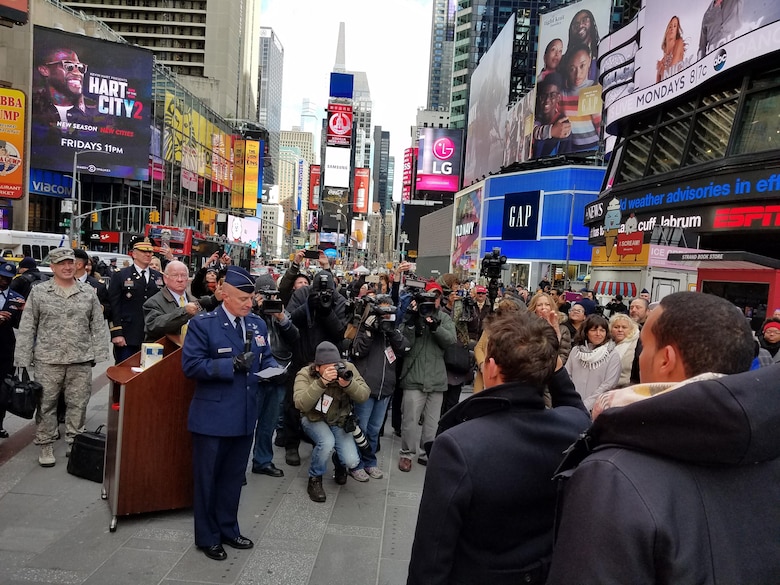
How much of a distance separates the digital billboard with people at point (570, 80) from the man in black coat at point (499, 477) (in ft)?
157

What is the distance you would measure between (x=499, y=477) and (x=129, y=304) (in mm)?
6037

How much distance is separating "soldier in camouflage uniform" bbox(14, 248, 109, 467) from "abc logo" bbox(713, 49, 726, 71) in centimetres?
1920

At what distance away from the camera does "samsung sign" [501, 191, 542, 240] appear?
50487 mm

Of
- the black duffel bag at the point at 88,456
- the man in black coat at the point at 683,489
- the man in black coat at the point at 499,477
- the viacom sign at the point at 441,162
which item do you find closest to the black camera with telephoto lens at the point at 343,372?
the black duffel bag at the point at 88,456

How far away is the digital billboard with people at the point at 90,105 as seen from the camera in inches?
1799

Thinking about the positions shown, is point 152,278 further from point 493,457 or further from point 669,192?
point 669,192

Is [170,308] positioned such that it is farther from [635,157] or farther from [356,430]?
[635,157]

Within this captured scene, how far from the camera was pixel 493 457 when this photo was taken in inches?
76.9

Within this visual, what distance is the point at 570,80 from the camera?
46281 mm

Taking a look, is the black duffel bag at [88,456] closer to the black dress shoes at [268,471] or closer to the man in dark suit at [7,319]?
the man in dark suit at [7,319]

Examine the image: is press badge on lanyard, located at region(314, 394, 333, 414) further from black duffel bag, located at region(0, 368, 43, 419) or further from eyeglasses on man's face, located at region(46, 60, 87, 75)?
eyeglasses on man's face, located at region(46, 60, 87, 75)

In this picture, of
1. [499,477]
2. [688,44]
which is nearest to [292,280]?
[499,477]

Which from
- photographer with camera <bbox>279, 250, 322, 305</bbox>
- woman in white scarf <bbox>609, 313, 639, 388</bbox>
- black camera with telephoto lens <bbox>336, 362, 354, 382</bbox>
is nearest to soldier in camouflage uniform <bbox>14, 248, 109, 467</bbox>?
photographer with camera <bbox>279, 250, 322, 305</bbox>

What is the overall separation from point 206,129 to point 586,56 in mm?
44188
